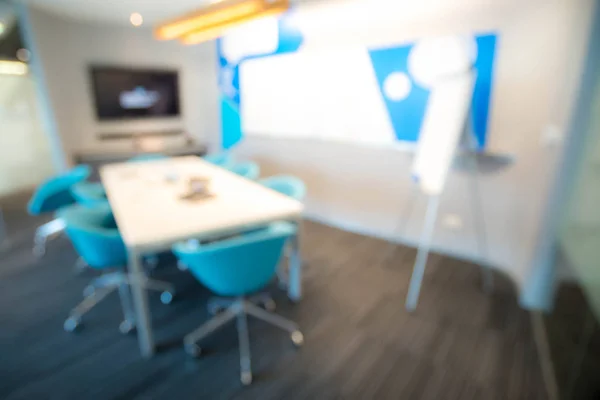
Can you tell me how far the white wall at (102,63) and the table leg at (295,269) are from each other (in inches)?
160

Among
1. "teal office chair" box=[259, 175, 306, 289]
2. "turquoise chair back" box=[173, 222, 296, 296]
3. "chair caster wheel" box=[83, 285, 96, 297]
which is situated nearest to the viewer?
"turquoise chair back" box=[173, 222, 296, 296]

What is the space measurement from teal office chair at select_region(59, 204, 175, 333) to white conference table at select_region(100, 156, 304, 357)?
116mm

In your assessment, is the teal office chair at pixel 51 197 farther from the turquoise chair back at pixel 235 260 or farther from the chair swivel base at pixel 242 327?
the turquoise chair back at pixel 235 260

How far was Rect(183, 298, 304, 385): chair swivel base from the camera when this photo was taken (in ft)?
6.79

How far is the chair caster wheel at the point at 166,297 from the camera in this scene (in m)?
2.62

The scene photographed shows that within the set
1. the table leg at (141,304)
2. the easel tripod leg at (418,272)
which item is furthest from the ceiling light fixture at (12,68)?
the easel tripod leg at (418,272)

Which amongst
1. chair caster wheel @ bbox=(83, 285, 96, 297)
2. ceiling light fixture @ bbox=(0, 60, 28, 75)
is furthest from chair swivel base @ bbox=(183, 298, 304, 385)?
ceiling light fixture @ bbox=(0, 60, 28, 75)

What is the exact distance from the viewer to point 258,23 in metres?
4.51

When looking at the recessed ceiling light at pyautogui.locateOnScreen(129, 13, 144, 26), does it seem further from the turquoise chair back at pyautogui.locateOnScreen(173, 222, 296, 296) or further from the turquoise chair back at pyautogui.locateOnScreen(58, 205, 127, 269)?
the turquoise chair back at pyautogui.locateOnScreen(173, 222, 296, 296)

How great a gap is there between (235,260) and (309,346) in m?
0.84

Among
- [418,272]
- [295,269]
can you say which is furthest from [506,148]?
[295,269]

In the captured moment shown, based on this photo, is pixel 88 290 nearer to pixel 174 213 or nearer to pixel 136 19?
pixel 174 213

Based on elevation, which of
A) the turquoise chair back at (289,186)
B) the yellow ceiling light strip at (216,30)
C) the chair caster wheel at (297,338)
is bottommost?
the chair caster wheel at (297,338)

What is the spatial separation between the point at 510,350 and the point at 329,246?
1909mm
